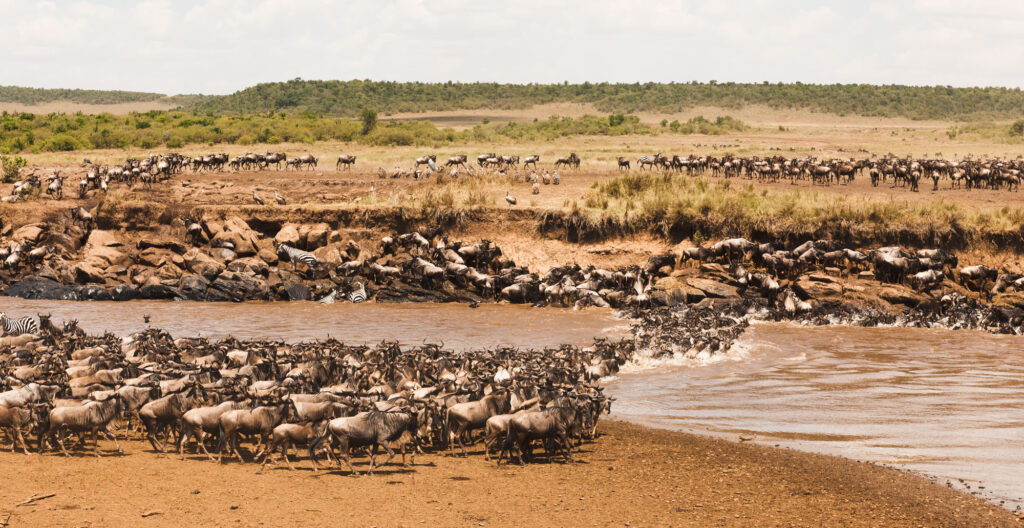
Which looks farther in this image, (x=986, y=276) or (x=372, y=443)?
(x=986, y=276)

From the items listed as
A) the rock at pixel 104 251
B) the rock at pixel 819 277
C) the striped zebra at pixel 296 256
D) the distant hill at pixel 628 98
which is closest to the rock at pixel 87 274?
the rock at pixel 104 251

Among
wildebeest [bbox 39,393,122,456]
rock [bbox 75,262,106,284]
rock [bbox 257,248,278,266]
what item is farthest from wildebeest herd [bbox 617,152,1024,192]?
wildebeest [bbox 39,393,122,456]

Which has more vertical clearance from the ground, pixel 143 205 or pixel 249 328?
pixel 143 205

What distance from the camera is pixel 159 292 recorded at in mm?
28531

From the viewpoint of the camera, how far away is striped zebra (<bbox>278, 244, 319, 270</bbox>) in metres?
29.7

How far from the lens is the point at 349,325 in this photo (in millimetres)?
24172

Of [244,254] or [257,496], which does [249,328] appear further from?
[257,496]

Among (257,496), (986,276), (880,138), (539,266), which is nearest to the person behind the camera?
(257,496)

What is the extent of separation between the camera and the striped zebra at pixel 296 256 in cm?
2971

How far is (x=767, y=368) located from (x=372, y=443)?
395 inches

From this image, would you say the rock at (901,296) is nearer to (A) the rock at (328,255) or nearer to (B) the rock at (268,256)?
(A) the rock at (328,255)

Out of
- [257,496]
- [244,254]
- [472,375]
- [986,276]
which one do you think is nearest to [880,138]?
[986,276]

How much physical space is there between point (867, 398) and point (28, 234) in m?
29.0

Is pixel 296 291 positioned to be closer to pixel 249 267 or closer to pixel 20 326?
pixel 249 267
